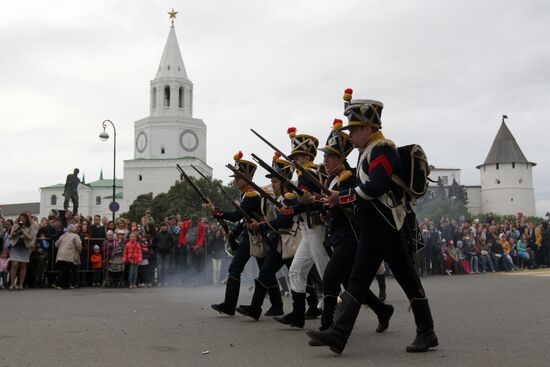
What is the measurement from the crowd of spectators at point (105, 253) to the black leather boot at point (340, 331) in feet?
38.1

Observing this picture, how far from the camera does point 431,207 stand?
97.8 meters

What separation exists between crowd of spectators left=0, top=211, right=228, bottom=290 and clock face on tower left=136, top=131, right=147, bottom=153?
347ft

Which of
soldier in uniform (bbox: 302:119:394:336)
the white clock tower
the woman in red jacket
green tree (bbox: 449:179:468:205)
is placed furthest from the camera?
the white clock tower

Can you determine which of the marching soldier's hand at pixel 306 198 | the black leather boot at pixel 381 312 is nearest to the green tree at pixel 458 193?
the black leather boot at pixel 381 312

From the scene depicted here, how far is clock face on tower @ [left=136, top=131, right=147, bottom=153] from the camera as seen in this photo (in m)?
122

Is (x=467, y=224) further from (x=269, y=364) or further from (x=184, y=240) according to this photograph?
(x=269, y=364)

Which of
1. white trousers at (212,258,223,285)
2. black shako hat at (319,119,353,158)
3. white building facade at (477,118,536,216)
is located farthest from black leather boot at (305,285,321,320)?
white building facade at (477,118,536,216)

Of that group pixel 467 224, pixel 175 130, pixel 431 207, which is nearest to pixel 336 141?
pixel 467 224

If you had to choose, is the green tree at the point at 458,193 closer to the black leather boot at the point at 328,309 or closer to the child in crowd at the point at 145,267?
the child in crowd at the point at 145,267

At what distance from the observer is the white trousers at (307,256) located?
294 inches

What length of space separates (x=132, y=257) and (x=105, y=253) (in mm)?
996

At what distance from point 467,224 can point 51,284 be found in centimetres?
1443

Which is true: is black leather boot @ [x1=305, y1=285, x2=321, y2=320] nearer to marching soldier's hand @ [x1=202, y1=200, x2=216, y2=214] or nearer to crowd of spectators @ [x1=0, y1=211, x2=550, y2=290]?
marching soldier's hand @ [x1=202, y1=200, x2=216, y2=214]

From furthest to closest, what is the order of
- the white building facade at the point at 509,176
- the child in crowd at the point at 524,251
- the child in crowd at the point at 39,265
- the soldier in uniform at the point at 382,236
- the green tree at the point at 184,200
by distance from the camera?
the white building facade at the point at 509,176, the green tree at the point at 184,200, the child in crowd at the point at 524,251, the child in crowd at the point at 39,265, the soldier in uniform at the point at 382,236
